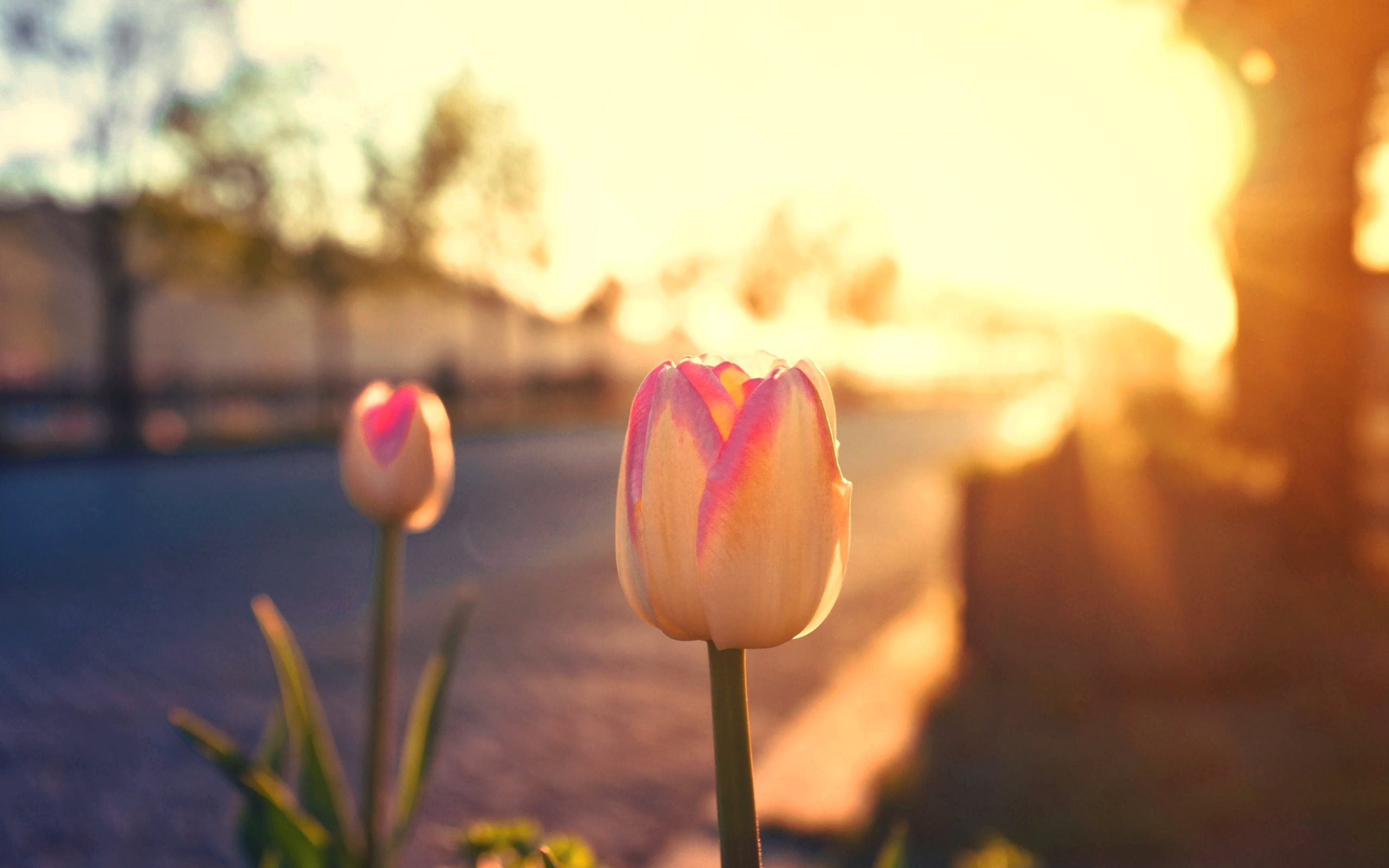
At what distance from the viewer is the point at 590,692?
4.93 metres

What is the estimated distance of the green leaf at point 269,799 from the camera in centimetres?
138

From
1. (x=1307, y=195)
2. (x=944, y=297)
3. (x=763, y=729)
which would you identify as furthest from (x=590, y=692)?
(x=944, y=297)

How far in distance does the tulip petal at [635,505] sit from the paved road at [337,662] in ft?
8.42

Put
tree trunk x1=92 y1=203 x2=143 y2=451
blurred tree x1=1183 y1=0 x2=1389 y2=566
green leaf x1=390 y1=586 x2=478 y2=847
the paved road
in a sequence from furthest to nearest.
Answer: tree trunk x1=92 y1=203 x2=143 y2=451, blurred tree x1=1183 y1=0 x2=1389 y2=566, the paved road, green leaf x1=390 y1=586 x2=478 y2=847

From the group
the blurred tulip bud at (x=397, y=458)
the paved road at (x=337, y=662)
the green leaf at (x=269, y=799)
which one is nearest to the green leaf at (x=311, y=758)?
the green leaf at (x=269, y=799)

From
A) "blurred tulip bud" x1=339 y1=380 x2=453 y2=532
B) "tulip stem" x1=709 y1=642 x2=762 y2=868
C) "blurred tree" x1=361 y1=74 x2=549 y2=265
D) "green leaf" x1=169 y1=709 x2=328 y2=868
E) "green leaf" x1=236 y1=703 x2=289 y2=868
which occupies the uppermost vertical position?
"blurred tree" x1=361 y1=74 x2=549 y2=265

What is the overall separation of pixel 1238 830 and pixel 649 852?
1808 mm

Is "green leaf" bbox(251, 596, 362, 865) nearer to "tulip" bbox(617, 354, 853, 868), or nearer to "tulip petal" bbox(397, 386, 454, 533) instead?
"tulip petal" bbox(397, 386, 454, 533)

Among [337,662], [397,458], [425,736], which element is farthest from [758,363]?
[337,662]

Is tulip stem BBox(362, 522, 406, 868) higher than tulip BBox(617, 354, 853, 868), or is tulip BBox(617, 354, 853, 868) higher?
tulip BBox(617, 354, 853, 868)

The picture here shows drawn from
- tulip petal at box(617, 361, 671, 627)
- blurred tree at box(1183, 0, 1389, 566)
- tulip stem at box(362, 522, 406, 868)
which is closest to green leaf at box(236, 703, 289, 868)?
tulip stem at box(362, 522, 406, 868)

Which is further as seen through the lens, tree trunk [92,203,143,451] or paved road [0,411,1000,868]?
tree trunk [92,203,143,451]

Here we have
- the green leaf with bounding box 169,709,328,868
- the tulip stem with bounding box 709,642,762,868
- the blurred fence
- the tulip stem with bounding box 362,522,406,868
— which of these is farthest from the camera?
the blurred fence

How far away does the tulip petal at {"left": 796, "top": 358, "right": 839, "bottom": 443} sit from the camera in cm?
80
